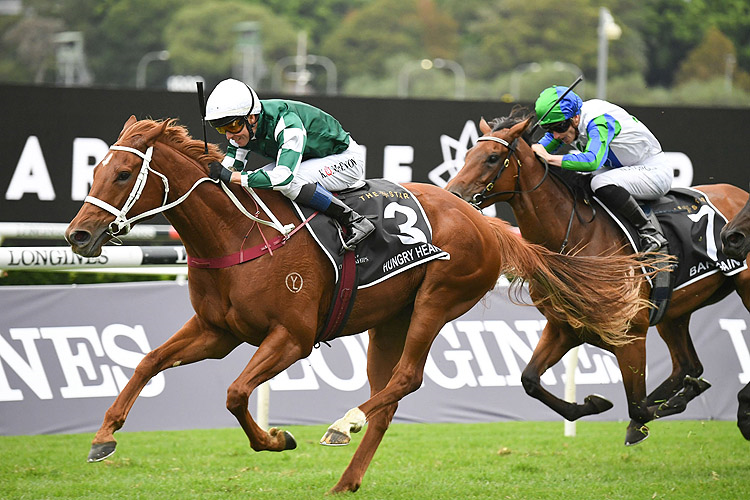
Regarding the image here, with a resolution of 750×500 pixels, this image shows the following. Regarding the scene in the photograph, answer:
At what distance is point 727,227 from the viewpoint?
A: 5.70 m

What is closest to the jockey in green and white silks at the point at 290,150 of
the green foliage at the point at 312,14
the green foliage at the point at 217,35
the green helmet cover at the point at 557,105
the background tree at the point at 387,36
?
the green helmet cover at the point at 557,105

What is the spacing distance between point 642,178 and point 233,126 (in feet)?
9.02

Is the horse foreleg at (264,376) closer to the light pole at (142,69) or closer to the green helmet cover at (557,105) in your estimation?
the green helmet cover at (557,105)

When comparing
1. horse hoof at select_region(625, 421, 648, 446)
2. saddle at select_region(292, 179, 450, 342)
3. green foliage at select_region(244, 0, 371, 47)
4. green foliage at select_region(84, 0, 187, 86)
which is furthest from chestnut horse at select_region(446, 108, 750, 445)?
green foliage at select_region(244, 0, 371, 47)

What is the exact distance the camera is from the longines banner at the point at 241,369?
6.44m

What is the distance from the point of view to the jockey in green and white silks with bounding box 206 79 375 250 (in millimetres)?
4816

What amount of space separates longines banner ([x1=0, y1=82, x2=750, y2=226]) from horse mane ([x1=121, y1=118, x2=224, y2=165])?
5.06 m

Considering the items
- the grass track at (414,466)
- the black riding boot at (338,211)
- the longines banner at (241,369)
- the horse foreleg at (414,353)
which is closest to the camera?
the black riding boot at (338,211)

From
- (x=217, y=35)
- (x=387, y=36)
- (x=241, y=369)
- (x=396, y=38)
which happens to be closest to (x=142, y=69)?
(x=217, y=35)

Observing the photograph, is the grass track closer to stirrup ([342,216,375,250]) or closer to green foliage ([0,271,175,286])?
stirrup ([342,216,375,250])

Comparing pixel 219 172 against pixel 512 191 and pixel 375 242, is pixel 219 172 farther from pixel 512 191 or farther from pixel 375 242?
pixel 512 191

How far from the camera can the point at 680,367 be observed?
689 centimetres

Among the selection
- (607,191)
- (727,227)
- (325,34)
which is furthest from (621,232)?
(325,34)

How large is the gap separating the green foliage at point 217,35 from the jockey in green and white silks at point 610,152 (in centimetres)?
7394
